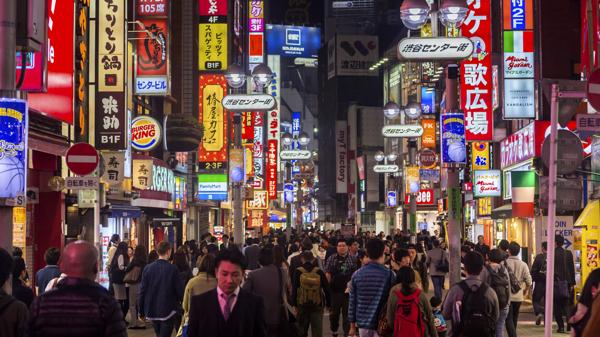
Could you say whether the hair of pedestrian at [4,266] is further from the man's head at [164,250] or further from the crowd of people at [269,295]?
→ the man's head at [164,250]

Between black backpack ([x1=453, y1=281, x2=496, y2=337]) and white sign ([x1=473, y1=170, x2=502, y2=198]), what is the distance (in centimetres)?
2656

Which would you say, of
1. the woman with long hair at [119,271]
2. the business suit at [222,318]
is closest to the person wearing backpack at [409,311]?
the business suit at [222,318]

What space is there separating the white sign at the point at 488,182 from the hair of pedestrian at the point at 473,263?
86.7 feet

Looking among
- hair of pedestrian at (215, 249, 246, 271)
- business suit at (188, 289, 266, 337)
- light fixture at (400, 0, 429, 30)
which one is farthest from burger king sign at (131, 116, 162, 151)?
business suit at (188, 289, 266, 337)

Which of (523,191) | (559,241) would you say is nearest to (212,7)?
(523,191)

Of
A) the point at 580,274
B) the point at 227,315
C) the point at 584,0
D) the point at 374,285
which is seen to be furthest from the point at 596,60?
the point at 227,315

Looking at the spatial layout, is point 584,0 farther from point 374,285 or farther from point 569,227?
point 374,285

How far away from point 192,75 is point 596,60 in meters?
30.5

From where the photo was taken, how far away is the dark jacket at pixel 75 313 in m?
6.33

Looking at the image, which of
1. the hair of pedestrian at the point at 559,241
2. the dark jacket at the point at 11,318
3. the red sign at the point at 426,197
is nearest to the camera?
the dark jacket at the point at 11,318

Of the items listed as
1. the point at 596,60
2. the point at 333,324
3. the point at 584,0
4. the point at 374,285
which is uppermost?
the point at 584,0

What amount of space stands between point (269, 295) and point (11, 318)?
19.1ft

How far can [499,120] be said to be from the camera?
40.3m

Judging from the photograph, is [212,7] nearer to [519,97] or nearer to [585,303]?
[519,97]
